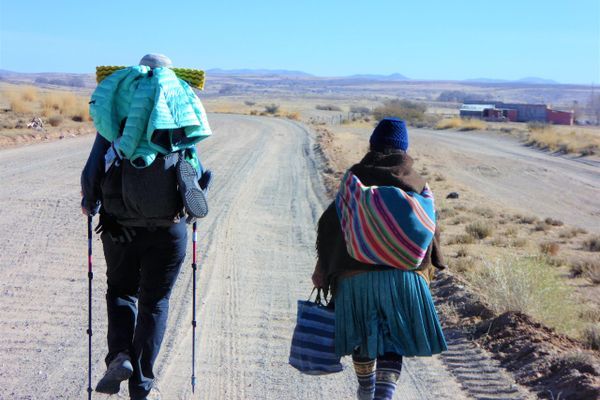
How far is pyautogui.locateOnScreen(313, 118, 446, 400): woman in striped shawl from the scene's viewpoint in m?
3.96

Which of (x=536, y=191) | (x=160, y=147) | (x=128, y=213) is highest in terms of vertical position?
(x=160, y=147)

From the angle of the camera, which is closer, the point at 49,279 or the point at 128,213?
the point at 128,213

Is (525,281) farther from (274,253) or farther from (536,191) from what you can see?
(536,191)

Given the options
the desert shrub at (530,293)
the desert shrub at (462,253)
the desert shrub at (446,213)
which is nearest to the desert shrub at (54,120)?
the desert shrub at (446,213)

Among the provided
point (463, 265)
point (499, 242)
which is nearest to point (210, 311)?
point (463, 265)

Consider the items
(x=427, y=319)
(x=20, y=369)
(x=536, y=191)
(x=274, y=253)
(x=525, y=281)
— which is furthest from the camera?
(x=536, y=191)

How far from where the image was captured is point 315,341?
167 inches

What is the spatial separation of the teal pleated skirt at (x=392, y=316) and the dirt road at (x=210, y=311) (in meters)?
1.42

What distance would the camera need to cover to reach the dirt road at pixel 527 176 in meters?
23.7

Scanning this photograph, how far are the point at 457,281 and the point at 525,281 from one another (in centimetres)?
125

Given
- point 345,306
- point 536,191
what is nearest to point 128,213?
point 345,306

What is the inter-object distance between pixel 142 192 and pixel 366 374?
157cm

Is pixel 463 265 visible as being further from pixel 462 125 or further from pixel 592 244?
pixel 462 125

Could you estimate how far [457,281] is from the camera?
28.6ft
